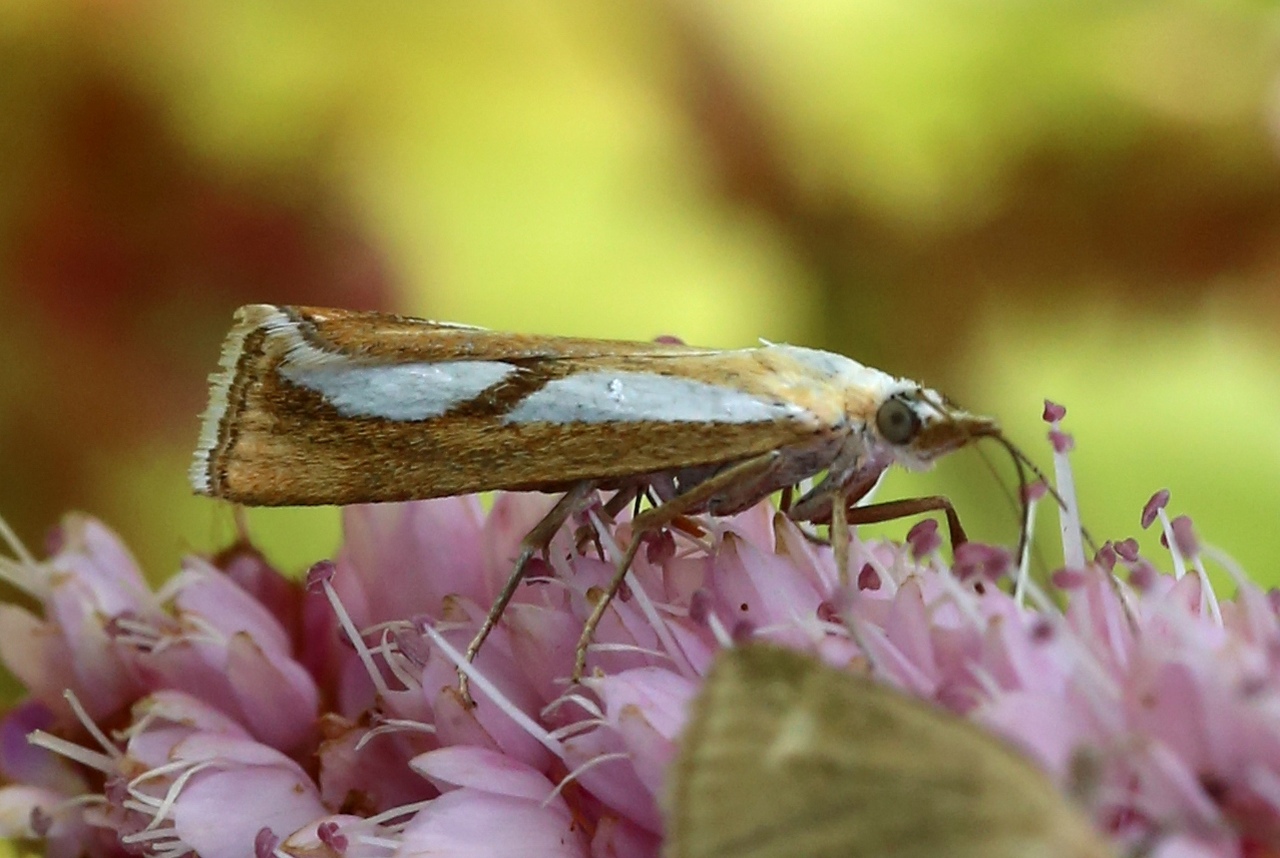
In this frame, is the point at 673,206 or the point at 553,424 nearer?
the point at 553,424

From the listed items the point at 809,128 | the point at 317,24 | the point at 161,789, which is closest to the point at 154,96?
the point at 317,24

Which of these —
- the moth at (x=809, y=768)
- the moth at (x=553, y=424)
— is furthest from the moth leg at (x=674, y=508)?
the moth at (x=809, y=768)

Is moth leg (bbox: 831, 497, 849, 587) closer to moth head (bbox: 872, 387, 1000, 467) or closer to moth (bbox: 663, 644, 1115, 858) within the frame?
moth head (bbox: 872, 387, 1000, 467)

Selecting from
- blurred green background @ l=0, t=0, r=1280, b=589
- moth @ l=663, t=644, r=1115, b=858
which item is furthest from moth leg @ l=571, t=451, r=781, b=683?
blurred green background @ l=0, t=0, r=1280, b=589

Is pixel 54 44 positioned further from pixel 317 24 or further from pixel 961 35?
pixel 961 35

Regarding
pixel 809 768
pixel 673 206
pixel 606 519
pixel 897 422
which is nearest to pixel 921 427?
pixel 897 422

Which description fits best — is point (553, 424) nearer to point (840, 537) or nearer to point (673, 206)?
point (840, 537)
